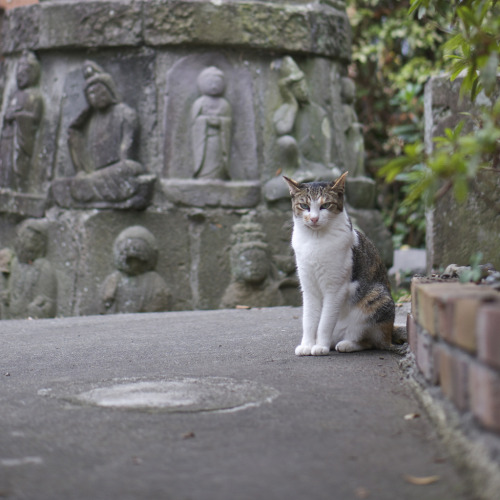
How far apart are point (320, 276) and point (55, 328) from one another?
2.23 m

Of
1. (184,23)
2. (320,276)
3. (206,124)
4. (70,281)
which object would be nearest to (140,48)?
(184,23)

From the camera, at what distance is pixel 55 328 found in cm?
533

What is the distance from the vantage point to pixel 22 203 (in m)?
7.45

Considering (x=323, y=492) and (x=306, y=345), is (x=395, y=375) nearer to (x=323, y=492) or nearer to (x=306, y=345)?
(x=306, y=345)

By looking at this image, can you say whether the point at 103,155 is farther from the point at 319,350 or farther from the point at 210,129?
the point at 319,350

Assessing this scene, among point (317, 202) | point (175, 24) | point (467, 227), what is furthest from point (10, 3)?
point (317, 202)

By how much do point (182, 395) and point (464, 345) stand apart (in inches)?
48.1

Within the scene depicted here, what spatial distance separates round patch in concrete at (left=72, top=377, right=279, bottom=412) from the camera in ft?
9.14

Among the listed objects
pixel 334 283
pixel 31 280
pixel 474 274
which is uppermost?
pixel 474 274

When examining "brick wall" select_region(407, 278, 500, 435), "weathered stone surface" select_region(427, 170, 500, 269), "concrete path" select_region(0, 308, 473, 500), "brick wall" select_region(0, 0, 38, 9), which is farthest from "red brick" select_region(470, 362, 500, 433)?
"brick wall" select_region(0, 0, 38, 9)

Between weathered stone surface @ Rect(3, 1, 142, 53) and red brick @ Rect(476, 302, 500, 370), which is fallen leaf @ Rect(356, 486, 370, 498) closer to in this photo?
red brick @ Rect(476, 302, 500, 370)

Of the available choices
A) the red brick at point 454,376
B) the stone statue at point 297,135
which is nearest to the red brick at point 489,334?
the red brick at point 454,376

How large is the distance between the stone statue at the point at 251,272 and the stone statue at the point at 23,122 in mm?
2169

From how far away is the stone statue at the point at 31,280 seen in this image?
718 cm
